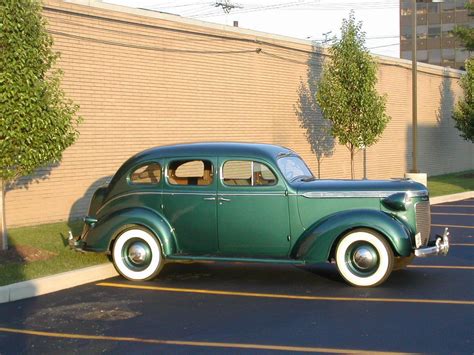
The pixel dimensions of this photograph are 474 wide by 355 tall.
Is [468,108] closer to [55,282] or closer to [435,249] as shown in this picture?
[435,249]

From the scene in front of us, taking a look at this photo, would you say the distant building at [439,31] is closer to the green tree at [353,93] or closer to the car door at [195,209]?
the green tree at [353,93]

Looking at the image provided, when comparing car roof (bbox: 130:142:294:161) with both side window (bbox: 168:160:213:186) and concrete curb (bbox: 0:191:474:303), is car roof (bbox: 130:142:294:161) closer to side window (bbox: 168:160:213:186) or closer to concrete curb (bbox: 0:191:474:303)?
side window (bbox: 168:160:213:186)

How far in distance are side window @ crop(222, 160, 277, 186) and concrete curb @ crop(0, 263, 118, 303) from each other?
84.1 inches

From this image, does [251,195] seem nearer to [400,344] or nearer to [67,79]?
[400,344]

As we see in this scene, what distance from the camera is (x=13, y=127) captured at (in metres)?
9.69

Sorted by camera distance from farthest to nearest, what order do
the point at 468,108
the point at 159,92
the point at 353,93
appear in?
the point at 468,108 → the point at 353,93 → the point at 159,92

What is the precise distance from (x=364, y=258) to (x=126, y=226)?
3.13 meters

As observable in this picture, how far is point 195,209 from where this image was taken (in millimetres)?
8867

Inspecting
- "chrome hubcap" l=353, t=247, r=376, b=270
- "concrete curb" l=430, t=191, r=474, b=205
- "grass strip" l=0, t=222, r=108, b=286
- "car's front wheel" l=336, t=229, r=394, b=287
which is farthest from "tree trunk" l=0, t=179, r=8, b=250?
"concrete curb" l=430, t=191, r=474, b=205

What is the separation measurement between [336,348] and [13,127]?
5993 mm

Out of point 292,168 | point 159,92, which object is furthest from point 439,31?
point 292,168

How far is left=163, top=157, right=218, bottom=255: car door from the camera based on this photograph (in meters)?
8.80

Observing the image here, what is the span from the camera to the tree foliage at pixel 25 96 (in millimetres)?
9617

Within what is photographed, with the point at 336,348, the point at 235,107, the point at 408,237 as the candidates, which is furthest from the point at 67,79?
the point at 336,348
